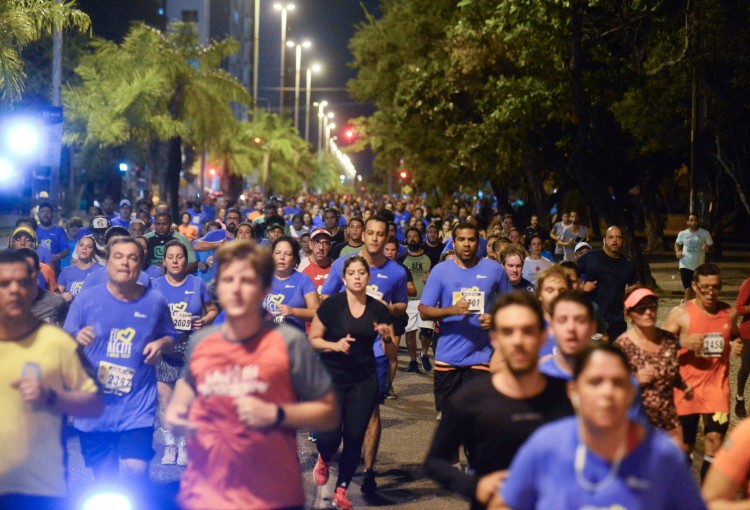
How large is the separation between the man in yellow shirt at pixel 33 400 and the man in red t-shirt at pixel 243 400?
710 mm

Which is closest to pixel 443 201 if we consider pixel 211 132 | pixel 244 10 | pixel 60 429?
pixel 211 132

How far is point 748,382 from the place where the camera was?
1342 cm

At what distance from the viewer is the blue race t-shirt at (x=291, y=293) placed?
30.9 feet

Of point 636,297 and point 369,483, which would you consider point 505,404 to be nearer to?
point 636,297

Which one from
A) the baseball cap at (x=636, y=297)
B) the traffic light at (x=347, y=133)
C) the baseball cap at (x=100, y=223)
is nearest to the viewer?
the baseball cap at (x=636, y=297)

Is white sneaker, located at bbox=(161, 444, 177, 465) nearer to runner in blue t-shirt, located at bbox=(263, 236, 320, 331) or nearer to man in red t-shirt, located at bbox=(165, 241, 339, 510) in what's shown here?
runner in blue t-shirt, located at bbox=(263, 236, 320, 331)

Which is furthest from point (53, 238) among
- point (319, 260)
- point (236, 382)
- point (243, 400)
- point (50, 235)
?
point (243, 400)

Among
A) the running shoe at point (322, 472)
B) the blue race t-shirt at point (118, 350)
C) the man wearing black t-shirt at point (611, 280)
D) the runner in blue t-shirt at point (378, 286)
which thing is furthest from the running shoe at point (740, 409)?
the blue race t-shirt at point (118, 350)

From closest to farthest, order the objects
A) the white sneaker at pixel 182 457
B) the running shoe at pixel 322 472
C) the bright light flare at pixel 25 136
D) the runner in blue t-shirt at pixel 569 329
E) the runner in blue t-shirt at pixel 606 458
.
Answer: the runner in blue t-shirt at pixel 606 458
the runner in blue t-shirt at pixel 569 329
the running shoe at pixel 322 472
the white sneaker at pixel 182 457
the bright light flare at pixel 25 136

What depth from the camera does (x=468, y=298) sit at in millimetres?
8633

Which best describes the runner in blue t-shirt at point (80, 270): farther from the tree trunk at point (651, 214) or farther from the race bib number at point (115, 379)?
the tree trunk at point (651, 214)

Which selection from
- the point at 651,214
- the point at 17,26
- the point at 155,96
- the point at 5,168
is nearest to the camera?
the point at 17,26

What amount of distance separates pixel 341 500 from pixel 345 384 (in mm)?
842

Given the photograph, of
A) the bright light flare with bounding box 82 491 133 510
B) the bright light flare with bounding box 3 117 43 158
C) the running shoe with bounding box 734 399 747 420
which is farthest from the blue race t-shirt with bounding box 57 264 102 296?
the bright light flare with bounding box 3 117 43 158
